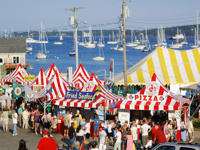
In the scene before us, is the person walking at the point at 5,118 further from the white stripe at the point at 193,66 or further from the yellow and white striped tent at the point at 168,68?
the white stripe at the point at 193,66

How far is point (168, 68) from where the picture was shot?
30.0 m

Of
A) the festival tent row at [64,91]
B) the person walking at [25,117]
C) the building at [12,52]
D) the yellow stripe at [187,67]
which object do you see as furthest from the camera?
the building at [12,52]

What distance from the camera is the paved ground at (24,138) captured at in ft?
58.7

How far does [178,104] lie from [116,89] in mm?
8597

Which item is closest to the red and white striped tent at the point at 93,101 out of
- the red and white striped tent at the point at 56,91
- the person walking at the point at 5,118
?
the red and white striped tent at the point at 56,91

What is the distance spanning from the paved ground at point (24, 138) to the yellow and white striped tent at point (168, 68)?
8.50 metres

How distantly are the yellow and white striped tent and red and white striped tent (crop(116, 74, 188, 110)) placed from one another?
759 cm

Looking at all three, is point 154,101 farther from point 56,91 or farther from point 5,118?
point 5,118

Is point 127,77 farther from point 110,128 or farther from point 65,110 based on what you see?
point 110,128

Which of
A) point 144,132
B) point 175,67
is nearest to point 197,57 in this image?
point 175,67

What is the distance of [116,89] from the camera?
28266mm

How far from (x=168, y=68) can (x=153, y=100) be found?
955 centimetres

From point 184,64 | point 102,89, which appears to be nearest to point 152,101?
point 102,89

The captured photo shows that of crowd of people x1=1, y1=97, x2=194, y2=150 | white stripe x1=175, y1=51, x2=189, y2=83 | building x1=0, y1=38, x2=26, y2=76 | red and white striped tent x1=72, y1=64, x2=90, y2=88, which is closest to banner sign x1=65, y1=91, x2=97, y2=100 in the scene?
crowd of people x1=1, y1=97, x2=194, y2=150
